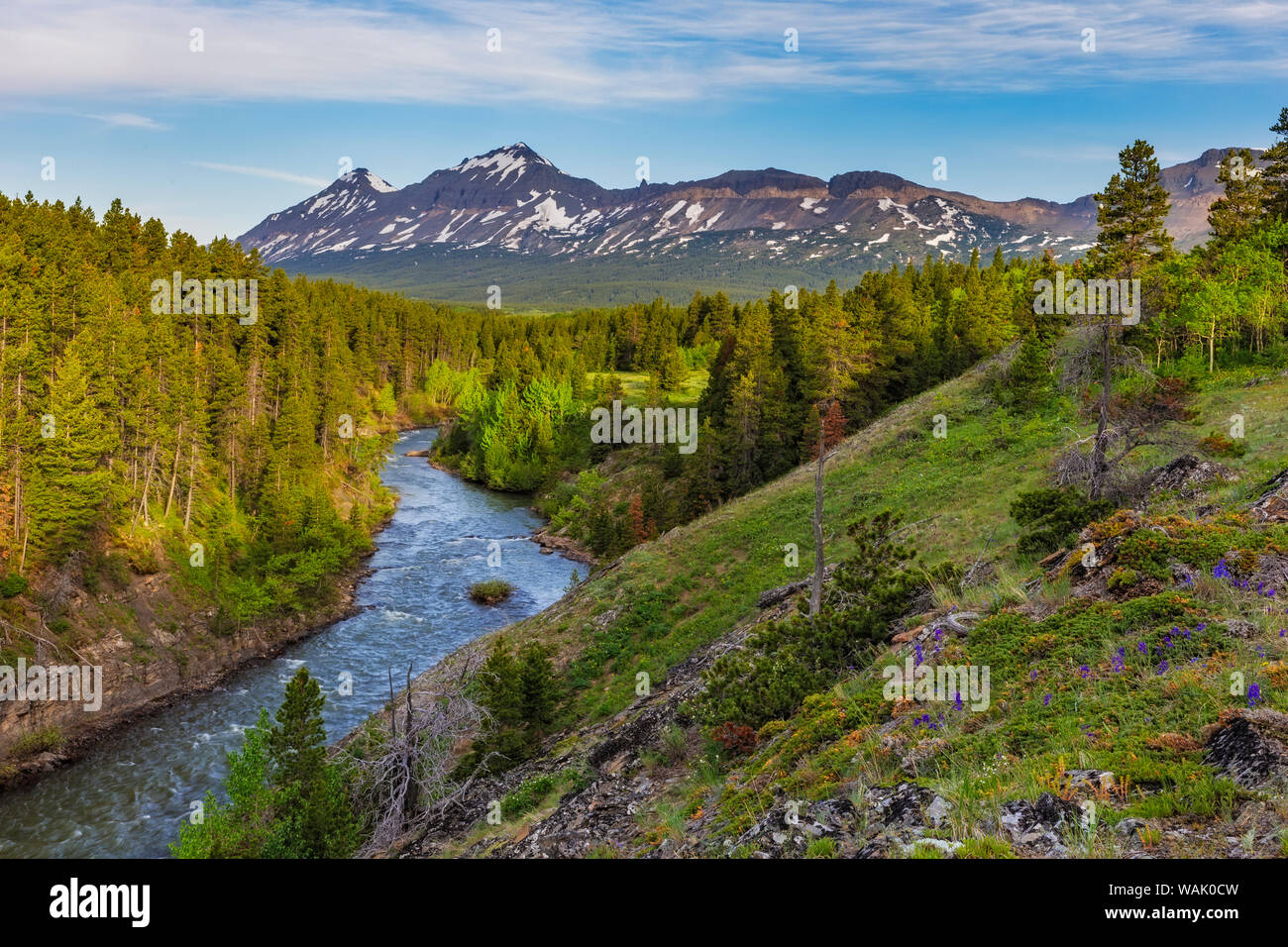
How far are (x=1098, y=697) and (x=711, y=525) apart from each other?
34.5m

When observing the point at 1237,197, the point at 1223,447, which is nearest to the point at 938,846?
the point at 1223,447

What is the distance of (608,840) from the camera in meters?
12.8

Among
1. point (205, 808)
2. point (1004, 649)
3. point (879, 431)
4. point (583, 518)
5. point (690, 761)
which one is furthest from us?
point (583, 518)

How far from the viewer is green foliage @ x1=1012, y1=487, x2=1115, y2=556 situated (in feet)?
55.9

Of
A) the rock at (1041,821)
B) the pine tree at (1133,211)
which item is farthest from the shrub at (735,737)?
the pine tree at (1133,211)

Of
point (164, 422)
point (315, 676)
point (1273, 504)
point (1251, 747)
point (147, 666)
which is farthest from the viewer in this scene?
point (164, 422)

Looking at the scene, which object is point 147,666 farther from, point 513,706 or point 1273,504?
point 1273,504

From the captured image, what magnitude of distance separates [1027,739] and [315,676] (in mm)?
37776

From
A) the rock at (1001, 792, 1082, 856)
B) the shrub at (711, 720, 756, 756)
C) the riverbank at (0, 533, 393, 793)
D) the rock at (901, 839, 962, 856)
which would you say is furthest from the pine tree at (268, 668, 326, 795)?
the rock at (1001, 792, 1082, 856)

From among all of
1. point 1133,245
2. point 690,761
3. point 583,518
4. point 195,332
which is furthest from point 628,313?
point 690,761

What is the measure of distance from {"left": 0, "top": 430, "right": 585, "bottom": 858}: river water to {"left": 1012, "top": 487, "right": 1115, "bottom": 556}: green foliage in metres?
25.3

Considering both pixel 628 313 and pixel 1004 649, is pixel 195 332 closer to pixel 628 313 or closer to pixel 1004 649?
pixel 1004 649

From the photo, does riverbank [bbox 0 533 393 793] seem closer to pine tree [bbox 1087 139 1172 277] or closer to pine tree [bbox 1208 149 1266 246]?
pine tree [bbox 1087 139 1172 277]

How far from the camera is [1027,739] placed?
8.35 metres
